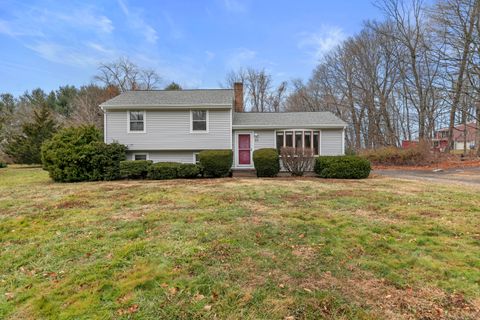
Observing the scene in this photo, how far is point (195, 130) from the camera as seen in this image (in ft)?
49.2

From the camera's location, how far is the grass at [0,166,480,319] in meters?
2.69

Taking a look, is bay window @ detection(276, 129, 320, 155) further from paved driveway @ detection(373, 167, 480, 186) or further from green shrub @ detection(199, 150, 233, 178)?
paved driveway @ detection(373, 167, 480, 186)

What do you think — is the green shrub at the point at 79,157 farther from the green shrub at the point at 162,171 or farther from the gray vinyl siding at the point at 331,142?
the gray vinyl siding at the point at 331,142

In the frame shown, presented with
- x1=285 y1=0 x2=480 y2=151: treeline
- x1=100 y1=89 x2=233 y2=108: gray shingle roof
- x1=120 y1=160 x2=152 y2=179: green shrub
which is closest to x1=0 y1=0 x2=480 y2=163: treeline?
x1=285 y1=0 x2=480 y2=151: treeline

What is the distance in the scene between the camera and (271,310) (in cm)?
260

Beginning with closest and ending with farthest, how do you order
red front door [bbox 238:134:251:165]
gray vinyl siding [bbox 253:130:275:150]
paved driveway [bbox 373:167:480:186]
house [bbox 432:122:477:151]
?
1. paved driveway [bbox 373:167:480:186]
2. gray vinyl siding [bbox 253:130:275:150]
3. red front door [bbox 238:134:251:165]
4. house [bbox 432:122:477:151]

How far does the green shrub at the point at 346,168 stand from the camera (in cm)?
1225

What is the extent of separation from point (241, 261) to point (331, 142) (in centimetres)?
1295

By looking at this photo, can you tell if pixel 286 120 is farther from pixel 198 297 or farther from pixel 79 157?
pixel 198 297

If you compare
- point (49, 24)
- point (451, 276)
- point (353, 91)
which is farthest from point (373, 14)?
point (451, 276)

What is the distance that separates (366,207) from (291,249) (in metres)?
3.28

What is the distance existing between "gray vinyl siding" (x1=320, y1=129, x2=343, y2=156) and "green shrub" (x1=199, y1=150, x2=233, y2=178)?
5.52 meters

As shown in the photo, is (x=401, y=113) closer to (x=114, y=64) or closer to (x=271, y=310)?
(x=271, y=310)

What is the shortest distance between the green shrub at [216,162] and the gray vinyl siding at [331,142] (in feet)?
18.1
